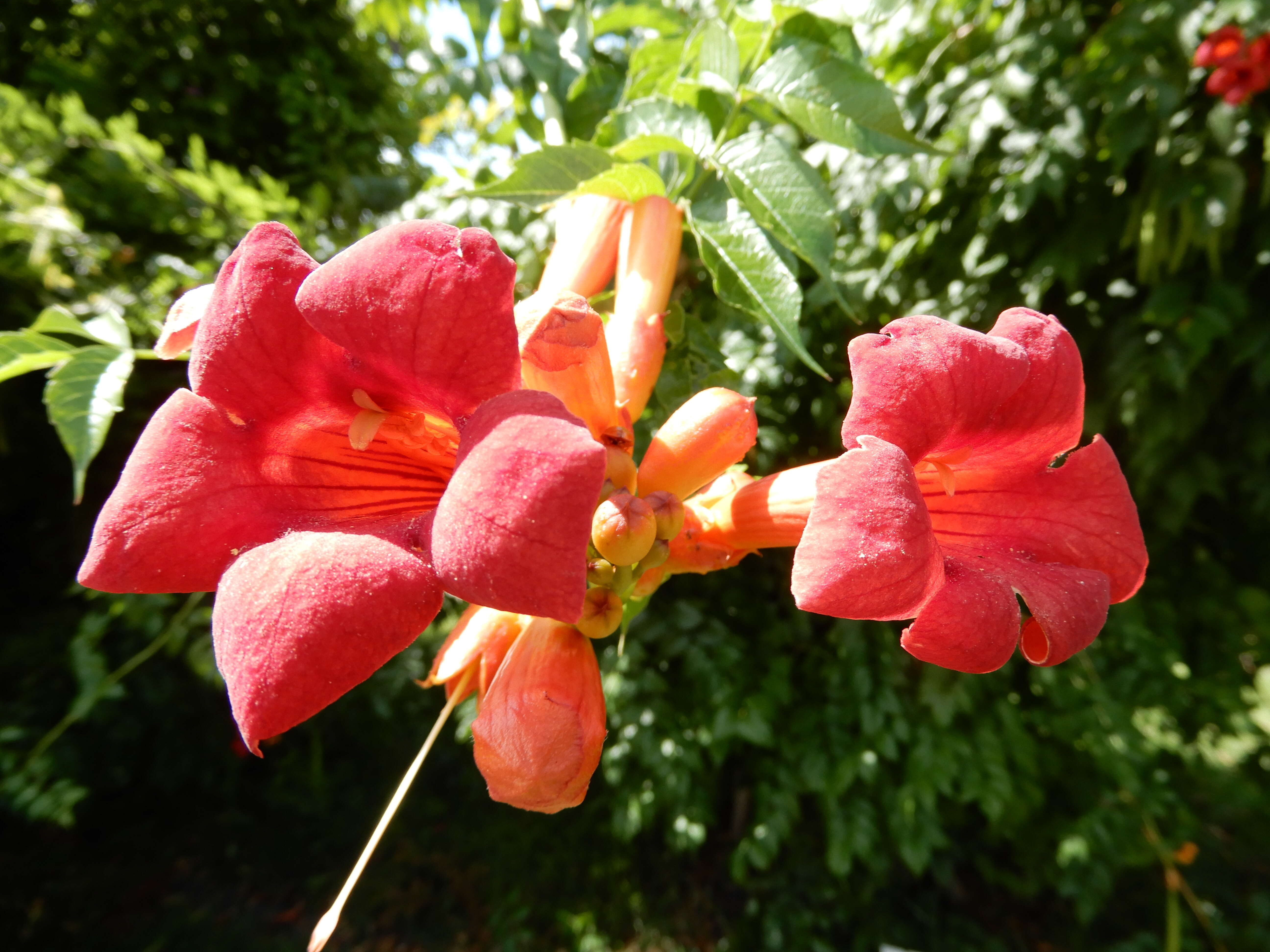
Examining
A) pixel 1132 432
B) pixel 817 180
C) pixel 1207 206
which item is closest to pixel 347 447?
pixel 817 180

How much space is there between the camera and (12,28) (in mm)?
2533

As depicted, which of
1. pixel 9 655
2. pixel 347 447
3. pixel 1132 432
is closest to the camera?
pixel 347 447

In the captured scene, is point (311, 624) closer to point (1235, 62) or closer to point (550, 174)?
point (550, 174)

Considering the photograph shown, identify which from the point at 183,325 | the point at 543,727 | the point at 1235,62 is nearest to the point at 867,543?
the point at 543,727

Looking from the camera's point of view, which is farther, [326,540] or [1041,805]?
[1041,805]

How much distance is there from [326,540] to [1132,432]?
1.80 m

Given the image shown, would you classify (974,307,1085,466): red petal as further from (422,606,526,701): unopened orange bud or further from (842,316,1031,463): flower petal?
(422,606,526,701): unopened orange bud

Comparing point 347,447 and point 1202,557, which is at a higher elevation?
point 347,447

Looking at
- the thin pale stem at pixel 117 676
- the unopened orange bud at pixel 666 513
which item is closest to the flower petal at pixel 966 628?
the unopened orange bud at pixel 666 513

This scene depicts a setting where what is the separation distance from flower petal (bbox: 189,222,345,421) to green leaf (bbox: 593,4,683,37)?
2.67 ft

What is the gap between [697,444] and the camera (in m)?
0.66

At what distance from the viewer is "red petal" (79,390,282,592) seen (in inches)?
20.9

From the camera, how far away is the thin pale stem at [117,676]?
6.36 feet

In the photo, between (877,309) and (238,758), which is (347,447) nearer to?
(877,309)
